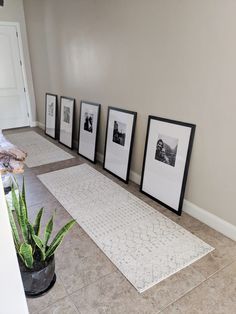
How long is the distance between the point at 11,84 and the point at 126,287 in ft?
15.8

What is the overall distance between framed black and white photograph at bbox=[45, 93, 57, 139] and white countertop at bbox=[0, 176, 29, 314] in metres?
3.73

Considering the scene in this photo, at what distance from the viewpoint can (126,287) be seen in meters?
1.63

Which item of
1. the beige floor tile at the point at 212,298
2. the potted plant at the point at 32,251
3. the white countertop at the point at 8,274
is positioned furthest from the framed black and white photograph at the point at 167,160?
the white countertop at the point at 8,274

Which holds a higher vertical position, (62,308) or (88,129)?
(88,129)

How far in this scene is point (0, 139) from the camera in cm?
276

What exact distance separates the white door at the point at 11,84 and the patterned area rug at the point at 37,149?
576 millimetres

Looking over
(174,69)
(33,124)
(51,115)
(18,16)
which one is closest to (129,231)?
(174,69)

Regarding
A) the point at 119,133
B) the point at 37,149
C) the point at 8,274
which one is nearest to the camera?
the point at 8,274

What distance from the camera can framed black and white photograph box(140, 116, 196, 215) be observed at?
2.28 metres

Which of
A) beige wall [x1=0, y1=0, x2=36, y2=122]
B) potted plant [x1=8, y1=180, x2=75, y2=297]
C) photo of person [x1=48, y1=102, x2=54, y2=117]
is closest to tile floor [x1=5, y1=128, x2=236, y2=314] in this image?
potted plant [x1=8, y1=180, x2=75, y2=297]

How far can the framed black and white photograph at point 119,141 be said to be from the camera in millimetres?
2920

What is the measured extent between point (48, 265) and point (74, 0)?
3334 mm

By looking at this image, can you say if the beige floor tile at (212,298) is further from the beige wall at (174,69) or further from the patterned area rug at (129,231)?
the beige wall at (174,69)

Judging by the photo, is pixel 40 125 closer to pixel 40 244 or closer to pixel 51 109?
pixel 51 109
